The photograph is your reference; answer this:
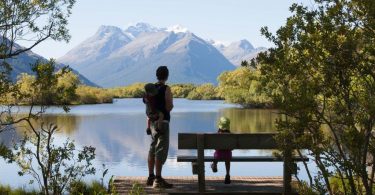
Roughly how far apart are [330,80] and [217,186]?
4.82 meters

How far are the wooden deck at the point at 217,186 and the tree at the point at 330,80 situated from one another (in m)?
3.57

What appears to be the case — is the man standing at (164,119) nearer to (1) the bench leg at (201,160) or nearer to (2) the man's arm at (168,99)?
(2) the man's arm at (168,99)

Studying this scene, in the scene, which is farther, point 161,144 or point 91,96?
point 91,96

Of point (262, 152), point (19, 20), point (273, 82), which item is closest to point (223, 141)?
point (273, 82)

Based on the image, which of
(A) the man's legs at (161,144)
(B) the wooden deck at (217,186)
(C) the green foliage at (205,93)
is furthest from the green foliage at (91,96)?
(A) the man's legs at (161,144)

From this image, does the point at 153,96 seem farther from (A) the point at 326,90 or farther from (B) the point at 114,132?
(B) the point at 114,132

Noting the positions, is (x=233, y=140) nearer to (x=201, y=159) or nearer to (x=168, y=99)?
(x=201, y=159)

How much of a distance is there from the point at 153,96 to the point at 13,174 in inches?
468

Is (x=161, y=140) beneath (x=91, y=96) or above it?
beneath

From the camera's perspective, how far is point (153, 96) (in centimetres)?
1020

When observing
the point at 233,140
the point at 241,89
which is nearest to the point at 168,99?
the point at 233,140

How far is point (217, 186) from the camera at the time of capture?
1098cm

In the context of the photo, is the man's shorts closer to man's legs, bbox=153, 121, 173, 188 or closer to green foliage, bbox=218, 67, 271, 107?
man's legs, bbox=153, 121, 173, 188

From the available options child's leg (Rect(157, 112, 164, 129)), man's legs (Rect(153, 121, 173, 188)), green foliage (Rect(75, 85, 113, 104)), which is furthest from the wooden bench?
green foliage (Rect(75, 85, 113, 104))
